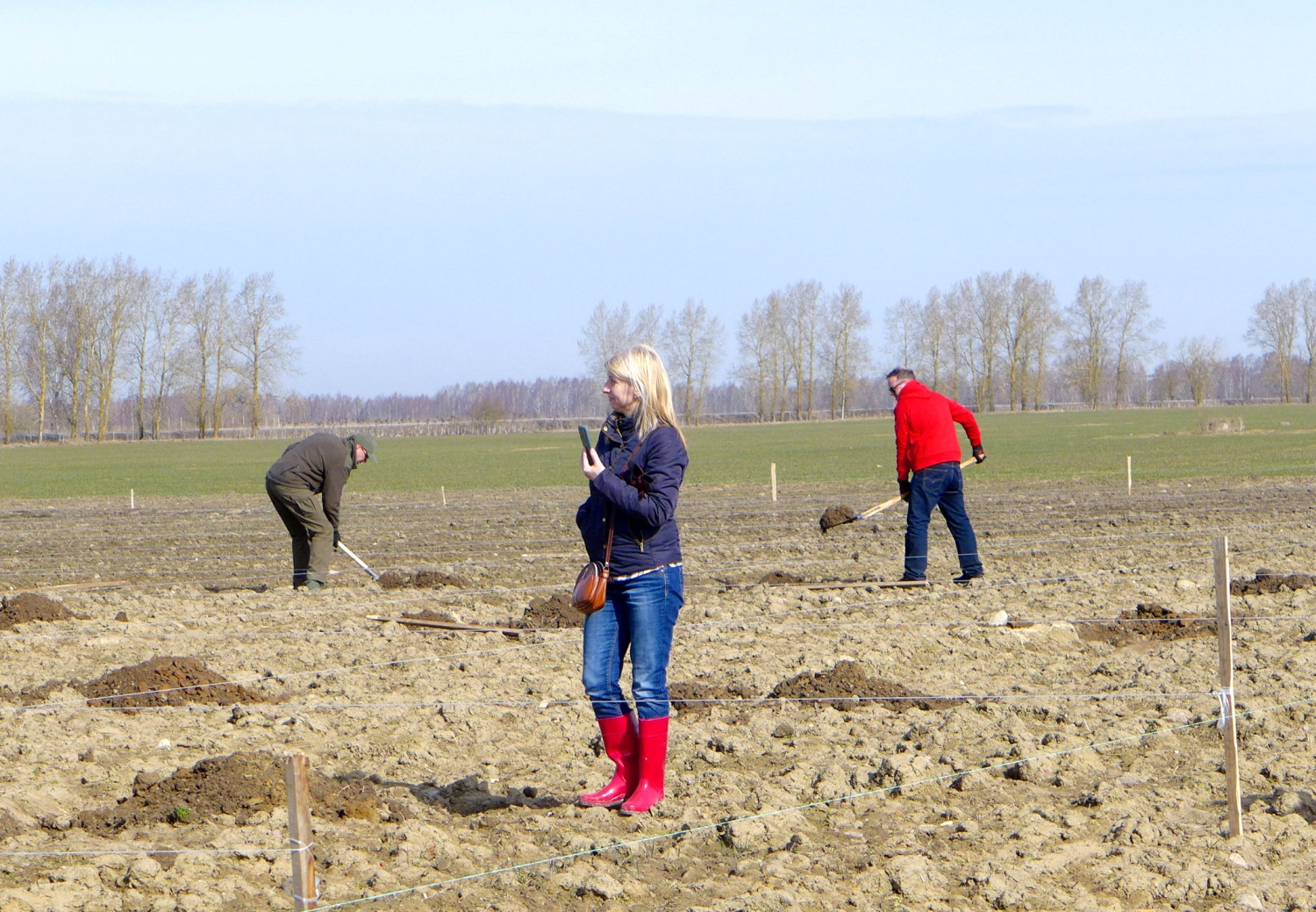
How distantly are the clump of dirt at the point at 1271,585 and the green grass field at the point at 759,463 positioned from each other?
16.6 m

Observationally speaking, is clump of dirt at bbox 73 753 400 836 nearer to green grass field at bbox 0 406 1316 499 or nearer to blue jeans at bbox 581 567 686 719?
blue jeans at bbox 581 567 686 719

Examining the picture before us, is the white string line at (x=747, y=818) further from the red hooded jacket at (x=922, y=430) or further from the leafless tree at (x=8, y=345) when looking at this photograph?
the leafless tree at (x=8, y=345)

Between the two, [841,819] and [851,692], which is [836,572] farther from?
[841,819]

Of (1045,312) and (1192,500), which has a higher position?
(1045,312)

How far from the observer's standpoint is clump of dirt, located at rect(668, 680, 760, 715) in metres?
7.23

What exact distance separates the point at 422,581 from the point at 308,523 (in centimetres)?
123

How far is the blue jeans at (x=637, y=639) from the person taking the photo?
521 centimetres

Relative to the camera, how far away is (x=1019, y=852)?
4914 millimetres

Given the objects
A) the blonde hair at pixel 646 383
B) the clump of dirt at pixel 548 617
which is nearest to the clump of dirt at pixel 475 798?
the blonde hair at pixel 646 383

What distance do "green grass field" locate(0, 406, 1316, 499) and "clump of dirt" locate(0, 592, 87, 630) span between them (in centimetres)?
1963

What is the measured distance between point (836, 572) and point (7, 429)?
307 feet

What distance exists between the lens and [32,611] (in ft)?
35.3

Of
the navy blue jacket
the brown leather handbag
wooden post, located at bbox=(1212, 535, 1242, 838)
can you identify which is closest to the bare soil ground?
wooden post, located at bbox=(1212, 535, 1242, 838)

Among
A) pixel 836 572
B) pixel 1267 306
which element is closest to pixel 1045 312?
pixel 1267 306
